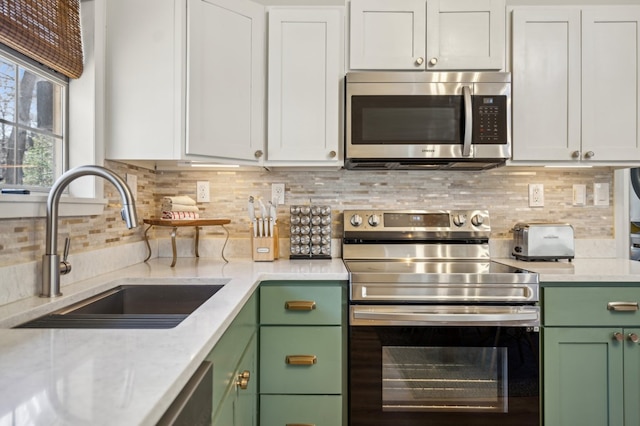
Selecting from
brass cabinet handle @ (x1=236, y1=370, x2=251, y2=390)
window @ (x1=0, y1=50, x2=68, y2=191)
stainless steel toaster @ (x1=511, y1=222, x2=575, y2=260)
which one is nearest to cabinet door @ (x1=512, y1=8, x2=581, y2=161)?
stainless steel toaster @ (x1=511, y1=222, x2=575, y2=260)

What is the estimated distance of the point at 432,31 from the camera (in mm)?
1817

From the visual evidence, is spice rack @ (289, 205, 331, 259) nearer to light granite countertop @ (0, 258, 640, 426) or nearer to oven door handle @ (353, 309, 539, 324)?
oven door handle @ (353, 309, 539, 324)

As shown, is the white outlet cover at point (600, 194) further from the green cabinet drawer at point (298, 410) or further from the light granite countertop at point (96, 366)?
the light granite countertop at point (96, 366)

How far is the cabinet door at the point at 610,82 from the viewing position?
184 cm

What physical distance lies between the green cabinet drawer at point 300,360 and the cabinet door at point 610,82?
1559 mm

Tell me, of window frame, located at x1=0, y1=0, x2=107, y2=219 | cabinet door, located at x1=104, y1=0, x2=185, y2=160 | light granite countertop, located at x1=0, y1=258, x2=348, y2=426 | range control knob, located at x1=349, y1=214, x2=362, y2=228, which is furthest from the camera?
range control knob, located at x1=349, y1=214, x2=362, y2=228

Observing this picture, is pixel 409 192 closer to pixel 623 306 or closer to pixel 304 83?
pixel 304 83

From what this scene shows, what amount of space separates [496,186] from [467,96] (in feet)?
2.19

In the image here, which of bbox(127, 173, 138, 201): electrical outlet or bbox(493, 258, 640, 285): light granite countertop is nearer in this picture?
bbox(493, 258, 640, 285): light granite countertop

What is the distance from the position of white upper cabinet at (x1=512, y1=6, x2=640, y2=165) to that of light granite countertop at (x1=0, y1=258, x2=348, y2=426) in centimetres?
169

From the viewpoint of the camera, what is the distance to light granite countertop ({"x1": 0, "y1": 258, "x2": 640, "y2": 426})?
50 cm

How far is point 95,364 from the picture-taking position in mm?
658

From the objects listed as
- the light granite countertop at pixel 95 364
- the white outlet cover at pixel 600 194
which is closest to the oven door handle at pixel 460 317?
the light granite countertop at pixel 95 364

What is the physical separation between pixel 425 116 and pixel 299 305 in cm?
107
